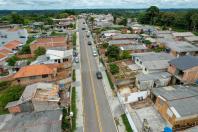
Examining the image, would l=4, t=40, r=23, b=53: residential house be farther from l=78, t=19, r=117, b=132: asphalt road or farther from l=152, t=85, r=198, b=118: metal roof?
l=152, t=85, r=198, b=118: metal roof

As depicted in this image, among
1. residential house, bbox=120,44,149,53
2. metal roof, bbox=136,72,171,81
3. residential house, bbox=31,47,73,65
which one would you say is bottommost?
metal roof, bbox=136,72,171,81

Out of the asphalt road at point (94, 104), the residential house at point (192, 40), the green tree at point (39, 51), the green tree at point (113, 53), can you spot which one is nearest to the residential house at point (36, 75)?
the asphalt road at point (94, 104)

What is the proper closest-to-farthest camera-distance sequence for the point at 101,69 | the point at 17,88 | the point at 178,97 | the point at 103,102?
the point at 178,97
the point at 103,102
the point at 17,88
the point at 101,69

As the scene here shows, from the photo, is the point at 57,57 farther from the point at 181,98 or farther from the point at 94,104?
the point at 181,98

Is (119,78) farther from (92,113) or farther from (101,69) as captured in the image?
(92,113)

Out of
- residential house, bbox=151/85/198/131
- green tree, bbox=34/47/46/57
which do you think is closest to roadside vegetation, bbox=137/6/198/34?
green tree, bbox=34/47/46/57

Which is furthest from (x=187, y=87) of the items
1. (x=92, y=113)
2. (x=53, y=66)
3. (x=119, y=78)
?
(x=53, y=66)

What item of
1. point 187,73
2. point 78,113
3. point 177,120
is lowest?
point 78,113
